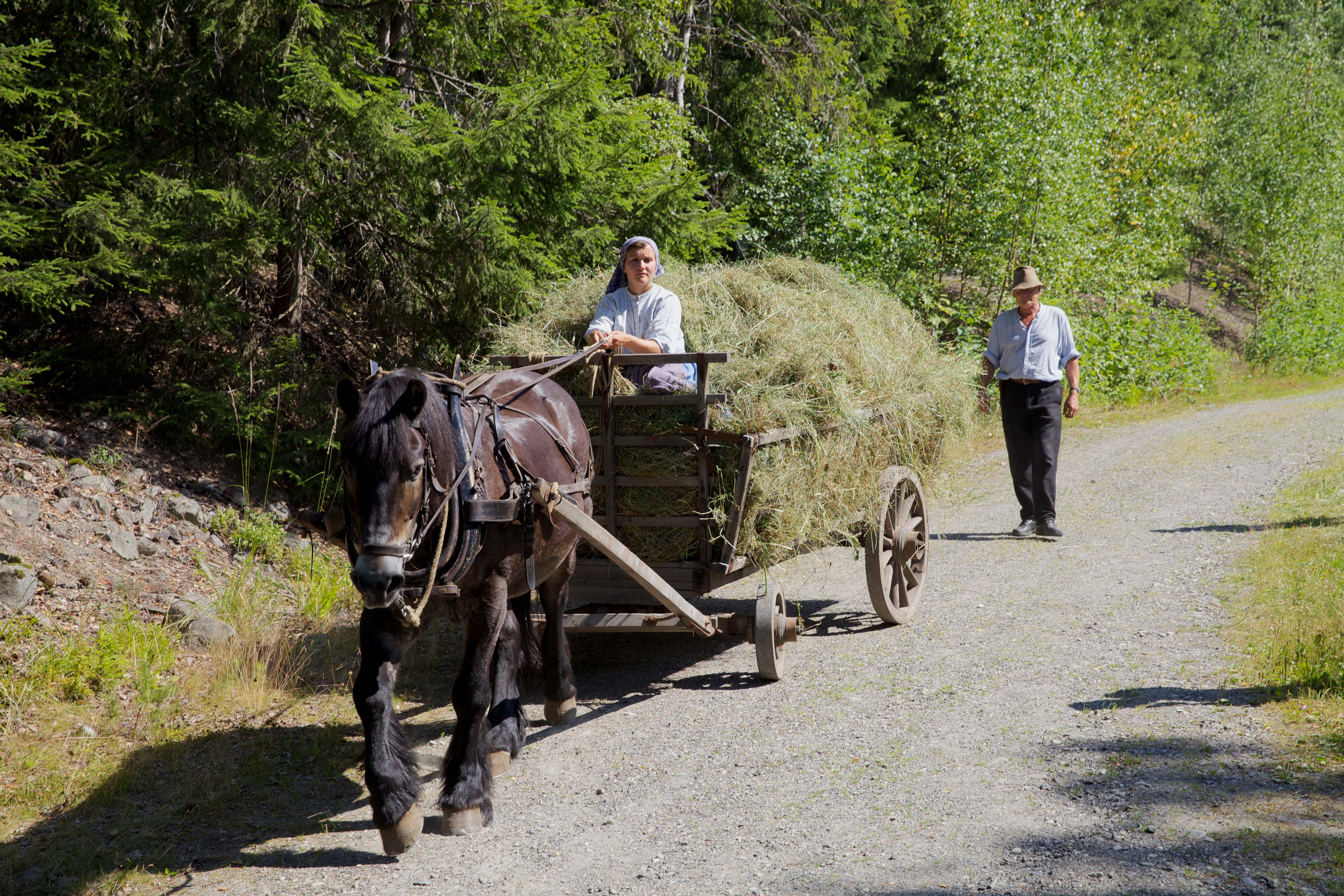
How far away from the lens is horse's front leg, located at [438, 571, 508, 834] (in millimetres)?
3547

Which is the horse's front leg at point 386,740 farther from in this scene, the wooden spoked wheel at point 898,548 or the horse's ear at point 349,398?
the wooden spoked wheel at point 898,548

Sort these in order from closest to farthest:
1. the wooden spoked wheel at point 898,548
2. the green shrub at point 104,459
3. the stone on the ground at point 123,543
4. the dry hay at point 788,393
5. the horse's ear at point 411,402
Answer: the horse's ear at point 411,402 < the dry hay at point 788,393 < the wooden spoked wheel at point 898,548 < the stone on the ground at point 123,543 < the green shrub at point 104,459

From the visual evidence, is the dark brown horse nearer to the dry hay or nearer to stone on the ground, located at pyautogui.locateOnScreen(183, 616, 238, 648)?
the dry hay

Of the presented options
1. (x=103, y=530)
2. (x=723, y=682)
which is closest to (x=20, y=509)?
(x=103, y=530)

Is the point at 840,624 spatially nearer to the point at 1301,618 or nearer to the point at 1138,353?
the point at 1301,618

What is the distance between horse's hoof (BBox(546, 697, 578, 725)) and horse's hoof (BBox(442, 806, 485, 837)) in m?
1.14

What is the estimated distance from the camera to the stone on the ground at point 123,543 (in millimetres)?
5996

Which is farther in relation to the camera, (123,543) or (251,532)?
(251,532)

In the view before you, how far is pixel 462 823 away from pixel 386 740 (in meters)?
0.47

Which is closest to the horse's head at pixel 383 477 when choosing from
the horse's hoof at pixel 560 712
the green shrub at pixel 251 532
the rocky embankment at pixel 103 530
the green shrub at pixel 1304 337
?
the horse's hoof at pixel 560 712

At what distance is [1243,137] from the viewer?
26.6 meters

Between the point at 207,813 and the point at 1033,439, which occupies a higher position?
the point at 1033,439

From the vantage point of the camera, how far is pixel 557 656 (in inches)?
182

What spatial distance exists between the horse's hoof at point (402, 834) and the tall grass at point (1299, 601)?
3955mm
